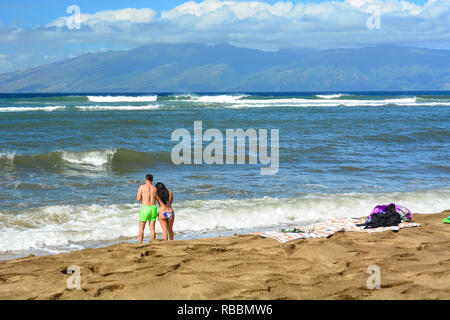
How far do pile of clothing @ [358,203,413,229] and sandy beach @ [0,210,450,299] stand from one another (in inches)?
22.6

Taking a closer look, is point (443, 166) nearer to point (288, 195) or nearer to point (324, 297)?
point (288, 195)

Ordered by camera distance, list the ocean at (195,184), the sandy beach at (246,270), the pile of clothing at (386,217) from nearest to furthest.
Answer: the sandy beach at (246,270) → the pile of clothing at (386,217) → the ocean at (195,184)

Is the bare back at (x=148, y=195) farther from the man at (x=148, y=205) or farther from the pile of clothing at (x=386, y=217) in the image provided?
the pile of clothing at (x=386, y=217)

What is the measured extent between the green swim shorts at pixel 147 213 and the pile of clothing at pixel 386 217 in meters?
3.49

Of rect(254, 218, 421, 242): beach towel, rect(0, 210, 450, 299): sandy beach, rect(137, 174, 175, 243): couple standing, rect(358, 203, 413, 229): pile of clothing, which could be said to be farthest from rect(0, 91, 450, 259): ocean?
rect(358, 203, 413, 229): pile of clothing

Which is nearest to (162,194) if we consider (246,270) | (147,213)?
(147,213)

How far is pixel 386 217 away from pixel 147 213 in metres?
3.99

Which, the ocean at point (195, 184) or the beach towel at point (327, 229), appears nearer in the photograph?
the beach towel at point (327, 229)

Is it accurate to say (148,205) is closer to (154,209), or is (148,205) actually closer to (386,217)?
(154,209)

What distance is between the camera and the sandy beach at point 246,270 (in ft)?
16.2

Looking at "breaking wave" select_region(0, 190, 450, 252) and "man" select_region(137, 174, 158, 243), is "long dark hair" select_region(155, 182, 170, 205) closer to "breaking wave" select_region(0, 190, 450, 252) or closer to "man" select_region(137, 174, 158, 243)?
"man" select_region(137, 174, 158, 243)

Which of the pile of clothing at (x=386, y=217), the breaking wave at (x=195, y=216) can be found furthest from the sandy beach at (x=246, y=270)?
the breaking wave at (x=195, y=216)

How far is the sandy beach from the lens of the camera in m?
4.94
